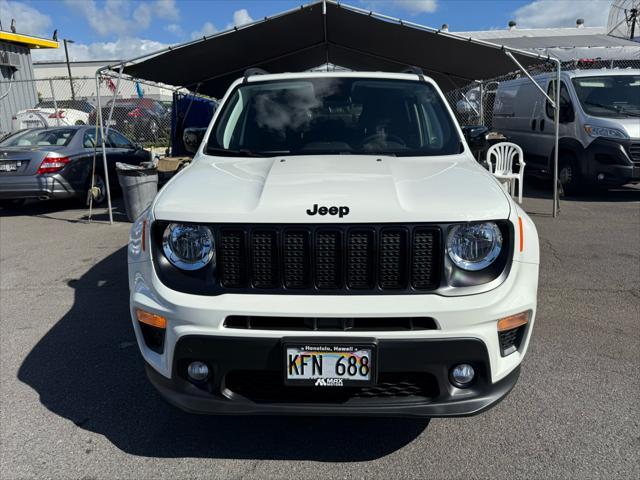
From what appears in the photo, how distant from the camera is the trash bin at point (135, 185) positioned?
26.9ft

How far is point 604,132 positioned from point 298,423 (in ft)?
28.7

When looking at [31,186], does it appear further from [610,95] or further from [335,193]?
[610,95]

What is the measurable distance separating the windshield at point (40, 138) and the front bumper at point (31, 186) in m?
0.82

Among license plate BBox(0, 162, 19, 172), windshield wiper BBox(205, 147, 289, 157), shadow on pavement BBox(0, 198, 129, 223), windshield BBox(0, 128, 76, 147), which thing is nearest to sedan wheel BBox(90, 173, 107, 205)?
shadow on pavement BBox(0, 198, 129, 223)

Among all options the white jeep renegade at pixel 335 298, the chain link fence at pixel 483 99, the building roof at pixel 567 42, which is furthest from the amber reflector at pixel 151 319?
the chain link fence at pixel 483 99

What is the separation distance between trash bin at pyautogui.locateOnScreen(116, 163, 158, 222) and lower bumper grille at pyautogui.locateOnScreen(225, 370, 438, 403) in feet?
20.6

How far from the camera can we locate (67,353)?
3861mm

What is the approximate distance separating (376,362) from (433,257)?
53cm

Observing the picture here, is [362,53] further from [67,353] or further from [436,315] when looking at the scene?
[436,315]

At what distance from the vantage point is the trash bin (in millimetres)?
8203

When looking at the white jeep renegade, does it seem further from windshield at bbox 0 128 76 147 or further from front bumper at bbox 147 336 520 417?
windshield at bbox 0 128 76 147

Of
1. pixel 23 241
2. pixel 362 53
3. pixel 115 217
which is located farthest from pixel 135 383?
pixel 362 53

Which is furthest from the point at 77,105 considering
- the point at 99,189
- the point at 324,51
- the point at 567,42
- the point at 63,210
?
the point at 567,42

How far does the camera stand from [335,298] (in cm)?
233
